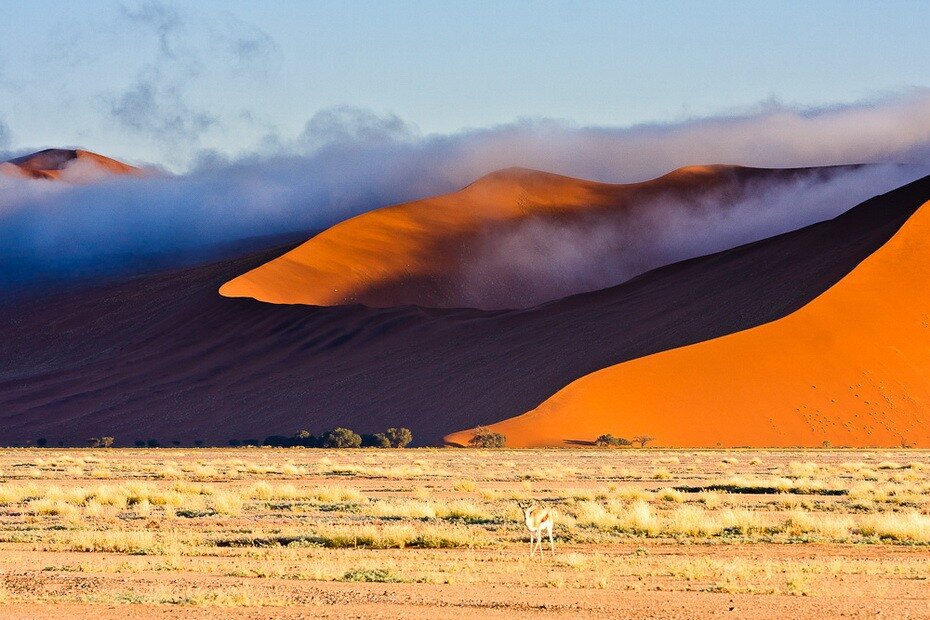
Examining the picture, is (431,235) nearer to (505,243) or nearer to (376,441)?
(505,243)

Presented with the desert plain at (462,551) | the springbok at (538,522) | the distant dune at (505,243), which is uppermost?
the distant dune at (505,243)

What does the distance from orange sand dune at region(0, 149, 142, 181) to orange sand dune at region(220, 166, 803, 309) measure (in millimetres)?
59026

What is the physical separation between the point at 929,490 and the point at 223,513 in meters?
12.9

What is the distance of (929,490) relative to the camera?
25391mm

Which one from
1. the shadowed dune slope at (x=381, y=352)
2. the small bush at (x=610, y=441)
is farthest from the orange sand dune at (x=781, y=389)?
the shadowed dune slope at (x=381, y=352)

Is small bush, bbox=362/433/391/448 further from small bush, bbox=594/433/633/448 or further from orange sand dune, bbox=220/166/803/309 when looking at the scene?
orange sand dune, bbox=220/166/803/309

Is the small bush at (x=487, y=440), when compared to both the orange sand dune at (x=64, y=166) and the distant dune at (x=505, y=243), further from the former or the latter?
the orange sand dune at (x=64, y=166)

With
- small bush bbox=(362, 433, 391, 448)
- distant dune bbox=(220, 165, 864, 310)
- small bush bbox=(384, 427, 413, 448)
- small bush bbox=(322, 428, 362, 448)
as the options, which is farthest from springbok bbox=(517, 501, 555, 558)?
distant dune bbox=(220, 165, 864, 310)

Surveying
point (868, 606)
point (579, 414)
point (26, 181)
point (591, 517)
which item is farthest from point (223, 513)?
point (26, 181)

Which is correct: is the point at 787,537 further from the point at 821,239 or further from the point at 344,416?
the point at 821,239

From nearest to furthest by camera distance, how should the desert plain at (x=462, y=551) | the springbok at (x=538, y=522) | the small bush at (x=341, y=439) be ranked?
the desert plain at (x=462, y=551) < the springbok at (x=538, y=522) < the small bush at (x=341, y=439)

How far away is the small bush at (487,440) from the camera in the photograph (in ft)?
170

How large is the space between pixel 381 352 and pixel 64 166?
94.0m

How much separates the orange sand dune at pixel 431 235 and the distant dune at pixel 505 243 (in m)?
0.09
